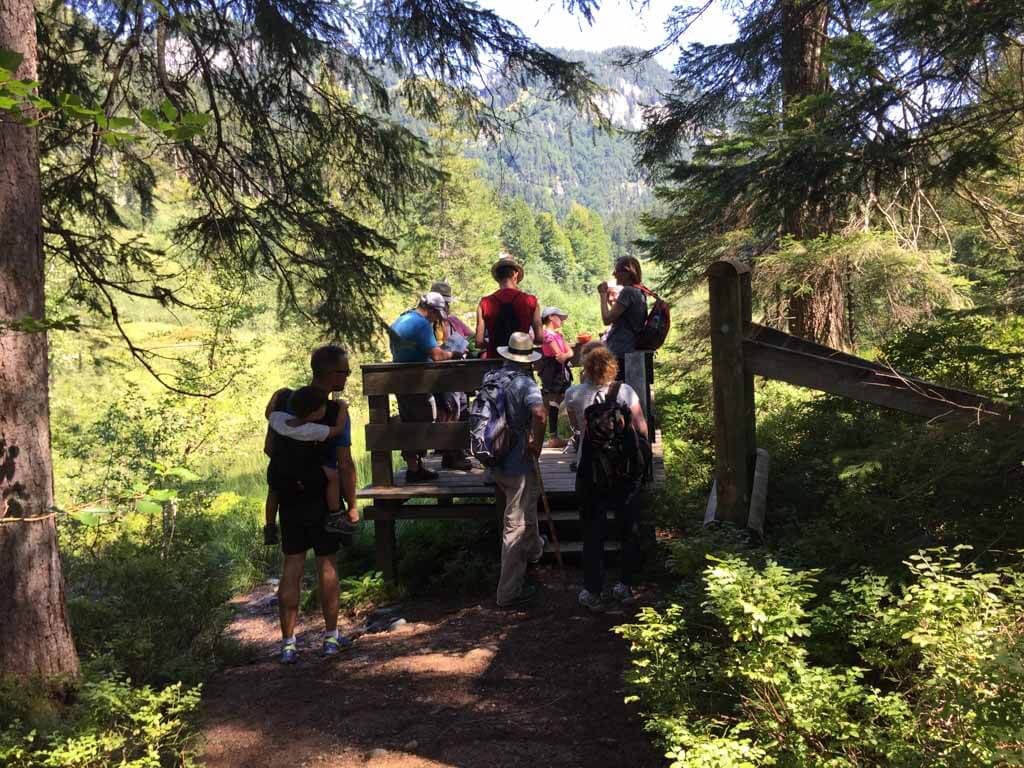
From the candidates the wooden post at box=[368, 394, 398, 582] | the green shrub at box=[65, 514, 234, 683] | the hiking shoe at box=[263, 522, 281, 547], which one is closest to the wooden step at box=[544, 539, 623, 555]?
the wooden post at box=[368, 394, 398, 582]

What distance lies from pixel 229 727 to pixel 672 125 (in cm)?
889

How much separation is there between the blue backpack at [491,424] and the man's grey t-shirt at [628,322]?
146cm

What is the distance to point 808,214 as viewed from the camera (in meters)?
8.27

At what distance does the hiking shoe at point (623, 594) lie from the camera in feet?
17.4

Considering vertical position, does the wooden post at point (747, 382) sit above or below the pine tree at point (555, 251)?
below

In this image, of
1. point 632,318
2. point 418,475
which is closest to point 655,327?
point 632,318

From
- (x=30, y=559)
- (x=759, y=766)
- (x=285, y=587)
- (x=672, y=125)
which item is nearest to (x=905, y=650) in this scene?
(x=759, y=766)

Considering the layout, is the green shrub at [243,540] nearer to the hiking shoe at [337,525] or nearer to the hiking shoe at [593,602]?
the hiking shoe at [337,525]

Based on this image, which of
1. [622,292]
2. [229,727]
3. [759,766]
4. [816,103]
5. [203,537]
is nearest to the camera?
[759,766]

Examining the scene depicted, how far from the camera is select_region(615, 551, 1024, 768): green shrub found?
243 centimetres

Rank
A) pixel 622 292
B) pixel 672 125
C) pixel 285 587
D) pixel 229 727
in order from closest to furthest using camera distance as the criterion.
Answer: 1. pixel 229 727
2. pixel 285 587
3. pixel 622 292
4. pixel 672 125

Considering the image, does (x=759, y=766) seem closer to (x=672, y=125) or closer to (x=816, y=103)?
(x=816, y=103)

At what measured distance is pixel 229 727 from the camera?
411 cm

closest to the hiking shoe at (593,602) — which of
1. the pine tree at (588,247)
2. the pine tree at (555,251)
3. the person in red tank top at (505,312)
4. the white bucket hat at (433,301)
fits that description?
the person in red tank top at (505,312)
